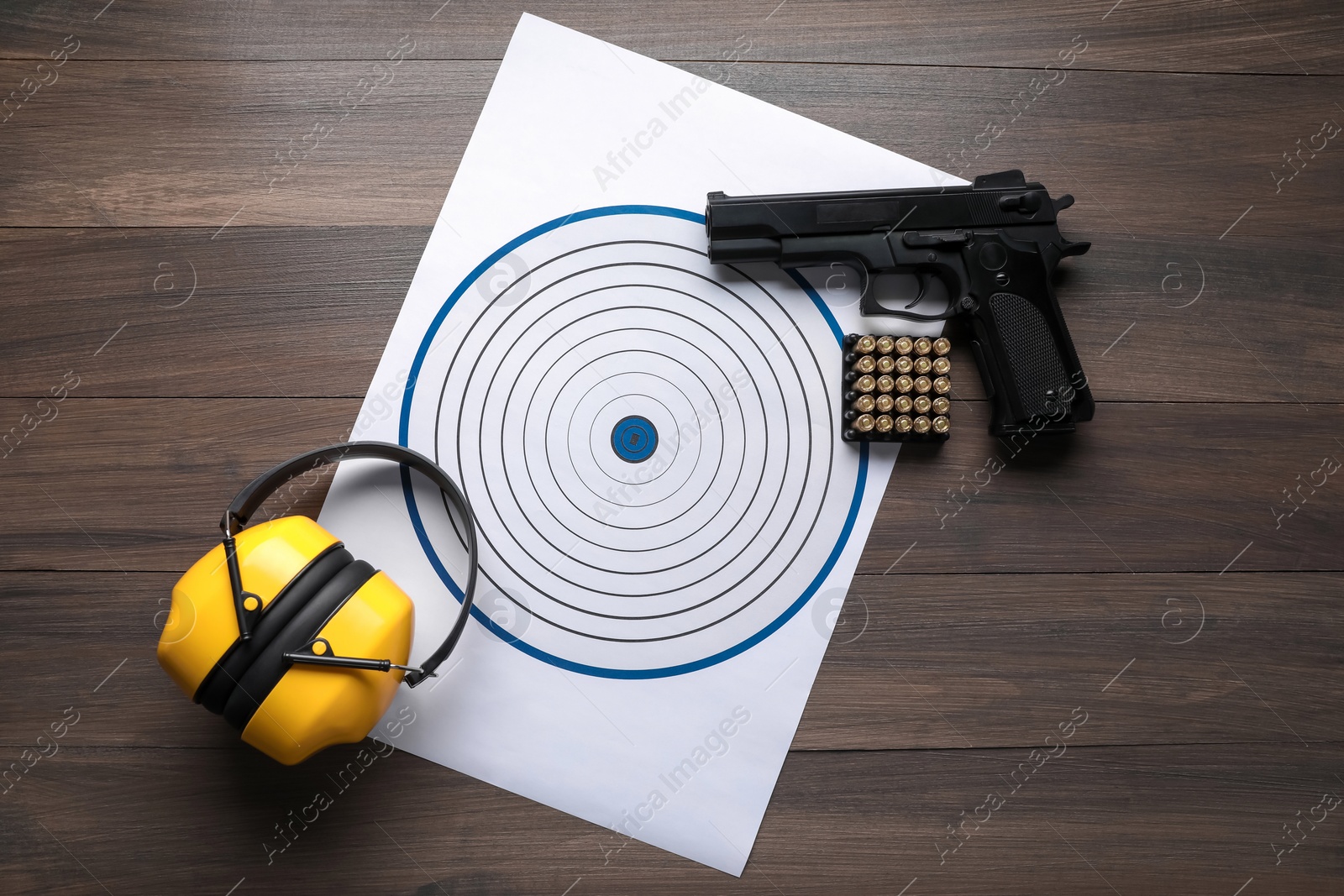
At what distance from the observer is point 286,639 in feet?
4.20

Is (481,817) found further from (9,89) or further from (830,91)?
(9,89)

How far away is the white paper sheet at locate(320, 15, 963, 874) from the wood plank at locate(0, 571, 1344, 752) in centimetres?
14

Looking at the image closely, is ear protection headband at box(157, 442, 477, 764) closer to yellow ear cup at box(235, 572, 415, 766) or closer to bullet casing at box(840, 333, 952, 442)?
yellow ear cup at box(235, 572, 415, 766)

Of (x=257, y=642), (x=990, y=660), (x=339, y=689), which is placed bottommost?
(x=990, y=660)

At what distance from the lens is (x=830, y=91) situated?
1.72 meters

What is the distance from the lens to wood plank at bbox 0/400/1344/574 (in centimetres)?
161

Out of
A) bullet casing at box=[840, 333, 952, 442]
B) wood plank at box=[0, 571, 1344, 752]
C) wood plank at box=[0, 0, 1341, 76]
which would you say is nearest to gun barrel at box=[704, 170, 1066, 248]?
bullet casing at box=[840, 333, 952, 442]

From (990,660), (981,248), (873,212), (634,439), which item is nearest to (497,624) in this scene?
(634,439)

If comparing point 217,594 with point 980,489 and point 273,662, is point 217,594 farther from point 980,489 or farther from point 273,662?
point 980,489

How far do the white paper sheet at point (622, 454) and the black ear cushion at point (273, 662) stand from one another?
33 centimetres

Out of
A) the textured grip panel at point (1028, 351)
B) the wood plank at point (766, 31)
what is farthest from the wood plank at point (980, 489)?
the wood plank at point (766, 31)

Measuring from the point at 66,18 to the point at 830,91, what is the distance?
1.68 metres

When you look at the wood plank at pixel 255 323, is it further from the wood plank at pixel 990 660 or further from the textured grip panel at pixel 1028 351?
the wood plank at pixel 990 660

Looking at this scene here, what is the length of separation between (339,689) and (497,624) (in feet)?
1.27
